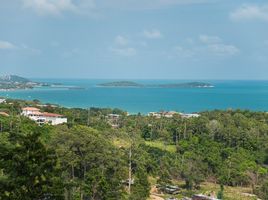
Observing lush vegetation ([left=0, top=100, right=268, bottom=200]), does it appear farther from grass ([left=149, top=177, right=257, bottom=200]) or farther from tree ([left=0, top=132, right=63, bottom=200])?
grass ([left=149, top=177, right=257, bottom=200])

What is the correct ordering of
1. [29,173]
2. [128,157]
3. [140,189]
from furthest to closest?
[128,157] < [140,189] < [29,173]

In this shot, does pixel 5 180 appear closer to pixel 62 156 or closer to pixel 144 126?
pixel 62 156

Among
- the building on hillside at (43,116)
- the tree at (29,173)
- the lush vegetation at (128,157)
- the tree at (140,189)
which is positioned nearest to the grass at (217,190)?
the lush vegetation at (128,157)

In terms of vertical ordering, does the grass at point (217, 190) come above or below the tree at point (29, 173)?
below

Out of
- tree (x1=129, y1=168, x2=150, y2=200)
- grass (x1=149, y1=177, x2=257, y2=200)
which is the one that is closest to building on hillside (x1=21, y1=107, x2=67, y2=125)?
grass (x1=149, y1=177, x2=257, y2=200)

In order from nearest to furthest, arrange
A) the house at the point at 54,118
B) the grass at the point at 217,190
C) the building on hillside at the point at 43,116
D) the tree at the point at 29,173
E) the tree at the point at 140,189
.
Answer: the tree at the point at 29,173
the tree at the point at 140,189
the grass at the point at 217,190
the house at the point at 54,118
the building on hillside at the point at 43,116

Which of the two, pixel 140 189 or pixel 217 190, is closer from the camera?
pixel 140 189

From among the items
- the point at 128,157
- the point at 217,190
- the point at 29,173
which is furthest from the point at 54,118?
the point at 29,173

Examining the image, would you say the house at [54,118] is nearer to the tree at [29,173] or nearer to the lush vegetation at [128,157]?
the lush vegetation at [128,157]

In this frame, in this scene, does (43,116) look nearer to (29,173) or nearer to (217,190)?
(217,190)
